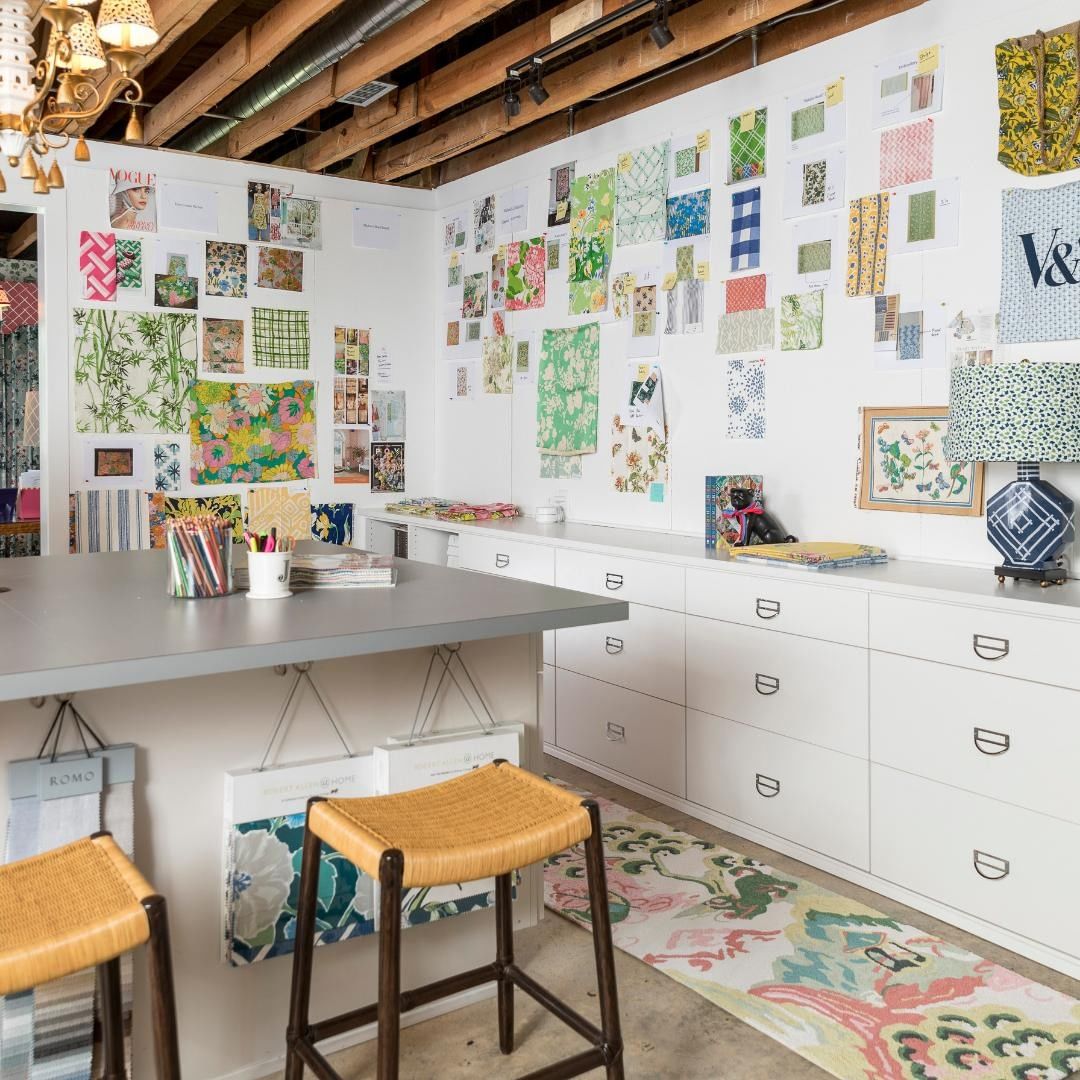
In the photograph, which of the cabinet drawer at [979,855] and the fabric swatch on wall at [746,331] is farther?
the fabric swatch on wall at [746,331]

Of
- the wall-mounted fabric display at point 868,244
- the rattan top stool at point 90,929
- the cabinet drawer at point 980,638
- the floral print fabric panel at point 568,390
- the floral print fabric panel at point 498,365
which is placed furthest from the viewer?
the floral print fabric panel at point 498,365

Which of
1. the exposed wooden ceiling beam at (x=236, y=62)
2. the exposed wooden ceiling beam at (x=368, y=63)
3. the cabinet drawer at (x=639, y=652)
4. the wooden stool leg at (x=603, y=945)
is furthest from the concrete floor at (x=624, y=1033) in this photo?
the exposed wooden ceiling beam at (x=236, y=62)

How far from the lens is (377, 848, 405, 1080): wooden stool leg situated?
1.59 meters

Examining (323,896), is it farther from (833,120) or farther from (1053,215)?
(833,120)

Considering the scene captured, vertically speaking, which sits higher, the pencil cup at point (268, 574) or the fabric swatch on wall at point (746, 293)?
the fabric swatch on wall at point (746, 293)

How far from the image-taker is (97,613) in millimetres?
2037

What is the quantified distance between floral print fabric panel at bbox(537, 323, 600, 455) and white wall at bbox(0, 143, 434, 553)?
3.33 feet

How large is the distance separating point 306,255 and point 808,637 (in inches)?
132

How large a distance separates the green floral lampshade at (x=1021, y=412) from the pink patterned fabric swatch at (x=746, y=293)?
3.82 ft

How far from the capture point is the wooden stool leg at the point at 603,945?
1811 millimetres

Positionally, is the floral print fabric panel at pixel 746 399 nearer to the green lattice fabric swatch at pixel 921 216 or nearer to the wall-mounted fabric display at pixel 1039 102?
the green lattice fabric swatch at pixel 921 216

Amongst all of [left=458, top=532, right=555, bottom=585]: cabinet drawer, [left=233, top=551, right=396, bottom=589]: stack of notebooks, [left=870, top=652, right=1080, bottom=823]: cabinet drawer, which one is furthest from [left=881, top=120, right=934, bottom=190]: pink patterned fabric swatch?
[left=233, top=551, right=396, bottom=589]: stack of notebooks

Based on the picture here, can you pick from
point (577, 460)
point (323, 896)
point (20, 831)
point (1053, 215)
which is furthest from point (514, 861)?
point (577, 460)

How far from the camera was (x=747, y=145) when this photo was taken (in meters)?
3.91
